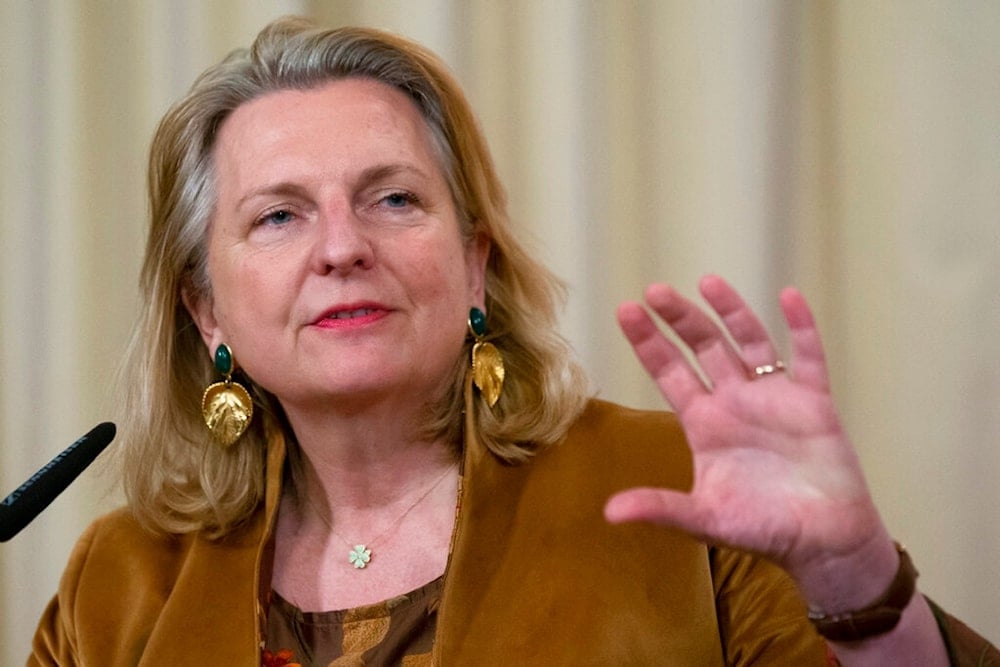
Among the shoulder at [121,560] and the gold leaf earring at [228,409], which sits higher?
the gold leaf earring at [228,409]

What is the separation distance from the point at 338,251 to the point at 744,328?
0.64m

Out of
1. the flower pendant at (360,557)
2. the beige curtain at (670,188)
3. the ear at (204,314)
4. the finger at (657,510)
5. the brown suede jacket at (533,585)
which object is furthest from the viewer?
the beige curtain at (670,188)

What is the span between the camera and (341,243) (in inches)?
67.2

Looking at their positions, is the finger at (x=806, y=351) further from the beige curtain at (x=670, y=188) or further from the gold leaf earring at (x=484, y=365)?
the beige curtain at (x=670, y=188)

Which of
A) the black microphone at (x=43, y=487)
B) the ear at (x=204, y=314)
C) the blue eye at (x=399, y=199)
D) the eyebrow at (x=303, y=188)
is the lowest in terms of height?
the ear at (x=204, y=314)

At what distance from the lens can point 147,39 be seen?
2.63m

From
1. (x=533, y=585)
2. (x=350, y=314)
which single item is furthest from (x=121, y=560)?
(x=533, y=585)

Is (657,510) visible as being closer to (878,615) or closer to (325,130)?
(878,615)

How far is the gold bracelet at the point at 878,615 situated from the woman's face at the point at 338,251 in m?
0.70

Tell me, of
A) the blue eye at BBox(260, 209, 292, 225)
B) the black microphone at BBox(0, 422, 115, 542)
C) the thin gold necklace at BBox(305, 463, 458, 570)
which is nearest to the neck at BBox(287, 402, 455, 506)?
the thin gold necklace at BBox(305, 463, 458, 570)

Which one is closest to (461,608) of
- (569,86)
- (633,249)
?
(633,249)

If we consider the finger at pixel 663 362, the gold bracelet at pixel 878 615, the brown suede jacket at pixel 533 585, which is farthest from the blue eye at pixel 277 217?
the gold bracelet at pixel 878 615

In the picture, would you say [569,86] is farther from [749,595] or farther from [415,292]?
[749,595]

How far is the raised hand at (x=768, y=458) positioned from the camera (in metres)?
1.22
